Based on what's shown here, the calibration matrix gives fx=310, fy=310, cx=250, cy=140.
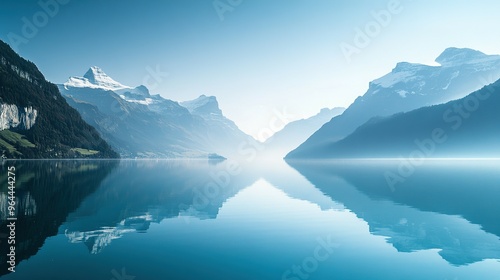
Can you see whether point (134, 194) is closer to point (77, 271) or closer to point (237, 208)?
point (237, 208)

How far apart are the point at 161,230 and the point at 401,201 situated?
142 feet

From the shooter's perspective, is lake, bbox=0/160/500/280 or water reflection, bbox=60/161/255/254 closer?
lake, bbox=0/160/500/280

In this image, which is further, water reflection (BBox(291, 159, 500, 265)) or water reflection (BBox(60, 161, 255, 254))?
water reflection (BBox(60, 161, 255, 254))

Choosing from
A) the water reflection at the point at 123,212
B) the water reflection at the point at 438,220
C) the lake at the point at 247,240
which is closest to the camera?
the lake at the point at 247,240

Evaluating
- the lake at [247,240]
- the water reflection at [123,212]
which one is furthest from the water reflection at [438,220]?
the water reflection at [123,212]

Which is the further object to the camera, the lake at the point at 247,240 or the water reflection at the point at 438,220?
the water reflection at the point at 438,220

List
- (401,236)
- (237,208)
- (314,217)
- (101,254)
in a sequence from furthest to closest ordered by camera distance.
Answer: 1. (237,208)
2. (314,217)
3. (401,236)
4. (101,254)

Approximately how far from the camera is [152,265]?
2230cm

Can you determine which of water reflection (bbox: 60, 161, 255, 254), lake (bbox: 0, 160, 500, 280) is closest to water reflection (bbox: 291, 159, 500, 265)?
lake (bbox: 0, 160, 500, 280)

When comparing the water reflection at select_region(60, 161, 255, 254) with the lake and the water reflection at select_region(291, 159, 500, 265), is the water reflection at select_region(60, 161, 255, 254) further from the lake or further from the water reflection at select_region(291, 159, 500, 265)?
the water reflection at select_region(291, 159, 500, 265)

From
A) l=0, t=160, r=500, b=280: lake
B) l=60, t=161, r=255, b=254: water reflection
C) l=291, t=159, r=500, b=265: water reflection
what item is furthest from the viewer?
l=60, t=161, r=255, b=254: water reflection

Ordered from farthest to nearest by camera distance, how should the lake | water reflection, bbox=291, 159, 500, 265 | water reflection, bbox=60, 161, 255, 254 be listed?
water reflection, bbox=60, 161, 255, 254
water reflection, bbox=291, 159, 500, 265
the lake

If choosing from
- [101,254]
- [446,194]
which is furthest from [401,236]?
[446,194]

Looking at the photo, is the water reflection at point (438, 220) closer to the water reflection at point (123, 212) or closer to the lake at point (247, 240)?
the lake at point (247, 240)
